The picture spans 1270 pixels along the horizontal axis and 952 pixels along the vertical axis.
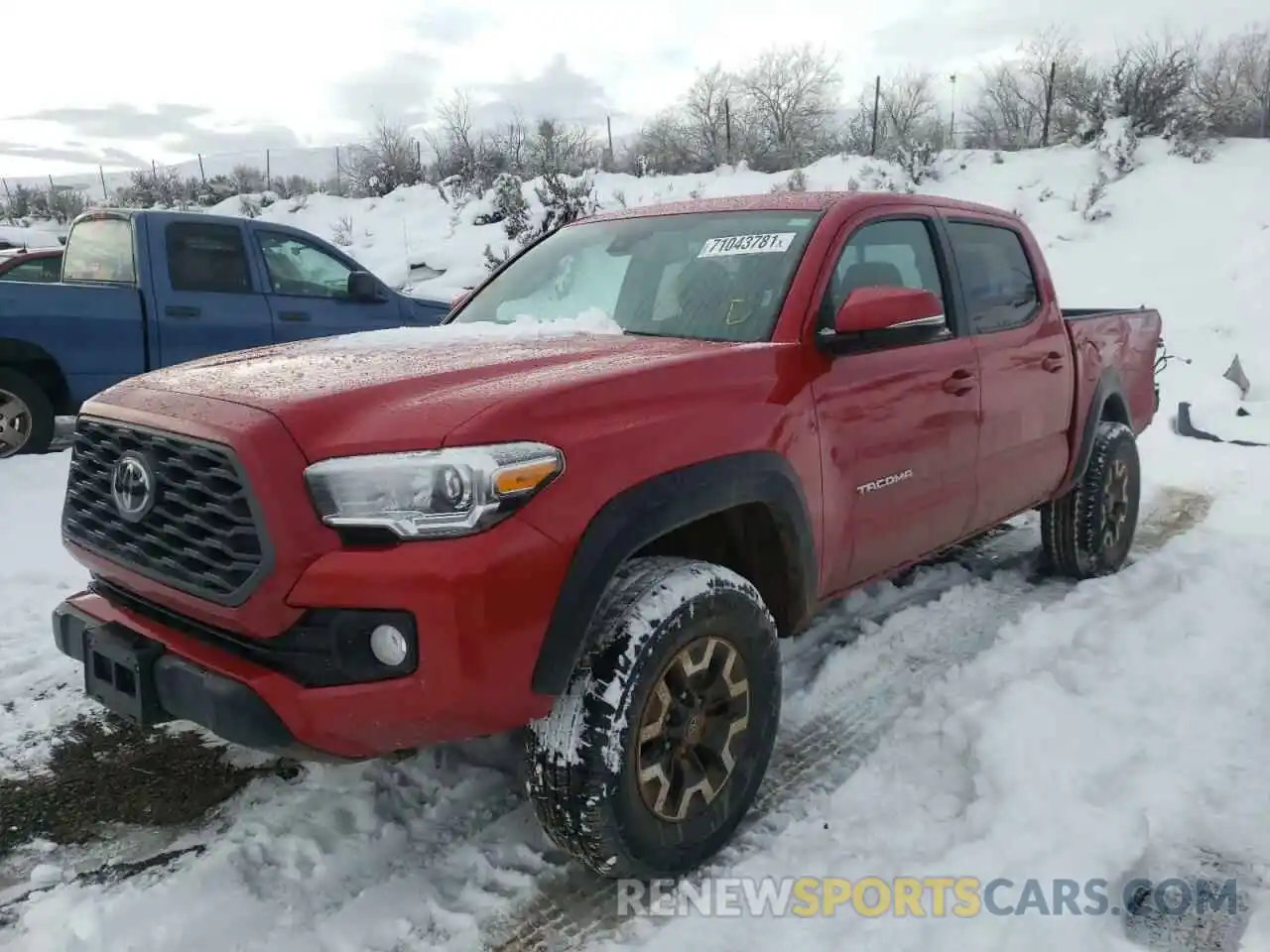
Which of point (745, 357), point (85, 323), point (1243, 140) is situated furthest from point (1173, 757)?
Result: point (1243, 140)

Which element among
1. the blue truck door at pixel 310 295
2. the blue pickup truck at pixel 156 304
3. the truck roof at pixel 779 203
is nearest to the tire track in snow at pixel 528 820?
the truck roof at pixel 779 203

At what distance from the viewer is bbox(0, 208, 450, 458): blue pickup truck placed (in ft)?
21.1

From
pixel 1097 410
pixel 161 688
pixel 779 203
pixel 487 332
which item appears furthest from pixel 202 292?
pixel 1097 410

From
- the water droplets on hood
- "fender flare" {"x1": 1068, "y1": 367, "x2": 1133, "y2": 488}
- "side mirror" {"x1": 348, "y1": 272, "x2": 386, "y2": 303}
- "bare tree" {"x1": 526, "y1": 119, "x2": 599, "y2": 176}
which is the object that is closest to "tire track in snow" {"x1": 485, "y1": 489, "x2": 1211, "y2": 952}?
"fender flare" {"x1": 1068, "y1": 367, "x2": 1133, "y2": 488}

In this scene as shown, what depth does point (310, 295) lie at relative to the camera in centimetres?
737

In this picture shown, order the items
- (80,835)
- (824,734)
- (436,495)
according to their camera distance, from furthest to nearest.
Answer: (824,734) < (80,835) < (436,495)

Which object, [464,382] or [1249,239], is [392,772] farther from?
[1249,239]

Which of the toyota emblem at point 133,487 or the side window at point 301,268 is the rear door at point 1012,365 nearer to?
the toyota emblem at point 133,487

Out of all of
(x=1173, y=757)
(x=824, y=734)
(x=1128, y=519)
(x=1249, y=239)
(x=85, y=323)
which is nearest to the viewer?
(x=1173, y=757)

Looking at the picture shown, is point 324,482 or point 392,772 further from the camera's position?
point 392,772

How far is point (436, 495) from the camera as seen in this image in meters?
2.04

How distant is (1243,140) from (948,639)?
18.7m

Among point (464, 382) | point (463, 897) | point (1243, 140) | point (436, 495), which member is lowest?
point (463, 897)

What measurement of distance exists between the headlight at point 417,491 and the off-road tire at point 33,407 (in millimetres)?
5521
